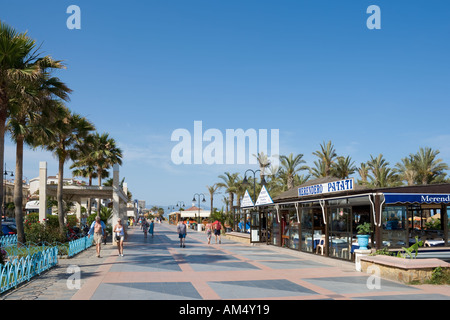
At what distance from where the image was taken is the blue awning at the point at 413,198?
14.7 m

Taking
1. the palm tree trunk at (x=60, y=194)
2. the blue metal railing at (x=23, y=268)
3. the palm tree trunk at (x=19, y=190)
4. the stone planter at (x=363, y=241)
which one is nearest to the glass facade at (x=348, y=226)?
the stone planter at (x=363, y=241)

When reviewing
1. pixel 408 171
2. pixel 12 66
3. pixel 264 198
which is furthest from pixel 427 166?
pixel 12 66

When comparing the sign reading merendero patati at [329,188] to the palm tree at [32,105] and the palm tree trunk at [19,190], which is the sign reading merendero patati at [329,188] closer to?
the palm tree at [32,105]

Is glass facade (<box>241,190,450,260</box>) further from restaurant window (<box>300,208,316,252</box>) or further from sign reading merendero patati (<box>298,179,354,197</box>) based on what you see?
sign reading merendero patati (<box>298,179,354,197</box>)

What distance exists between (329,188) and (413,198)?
3.35 metres

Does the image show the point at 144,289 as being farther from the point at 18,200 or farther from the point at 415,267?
the point at 18,200

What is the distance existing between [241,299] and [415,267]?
5256 mm

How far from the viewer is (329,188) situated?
17297 mm

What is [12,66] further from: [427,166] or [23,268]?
[427,166]

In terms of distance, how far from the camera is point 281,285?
11.2m

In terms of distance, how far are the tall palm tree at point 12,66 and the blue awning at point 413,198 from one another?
41.6 ft

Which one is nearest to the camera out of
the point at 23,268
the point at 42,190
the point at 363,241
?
the point at 23,268
